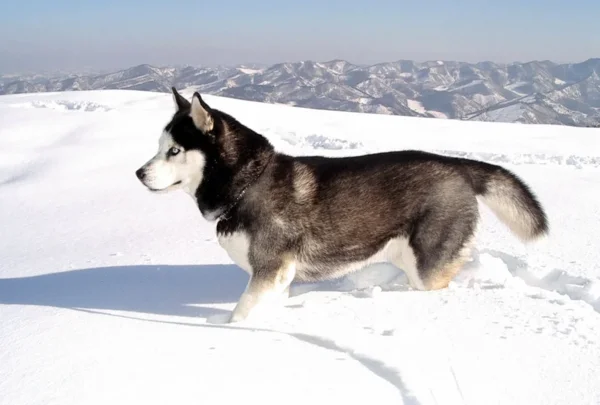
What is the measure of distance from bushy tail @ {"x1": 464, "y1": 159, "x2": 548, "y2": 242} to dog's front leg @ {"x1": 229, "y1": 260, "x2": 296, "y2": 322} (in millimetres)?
1858

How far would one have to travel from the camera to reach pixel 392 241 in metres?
4.36

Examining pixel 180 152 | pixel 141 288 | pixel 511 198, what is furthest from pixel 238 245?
pixel 511 198

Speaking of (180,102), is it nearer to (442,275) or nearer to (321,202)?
(321,202)

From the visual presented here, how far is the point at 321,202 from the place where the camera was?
4172 mm

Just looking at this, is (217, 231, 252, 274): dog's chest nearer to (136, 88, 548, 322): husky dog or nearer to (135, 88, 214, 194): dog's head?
(136, 88, 548, 322): husky dog

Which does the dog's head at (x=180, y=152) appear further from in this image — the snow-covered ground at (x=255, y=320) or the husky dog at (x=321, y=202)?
the snow-covered ground at (x=255, y=320)

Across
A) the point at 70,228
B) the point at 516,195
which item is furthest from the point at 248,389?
the point at 70,228

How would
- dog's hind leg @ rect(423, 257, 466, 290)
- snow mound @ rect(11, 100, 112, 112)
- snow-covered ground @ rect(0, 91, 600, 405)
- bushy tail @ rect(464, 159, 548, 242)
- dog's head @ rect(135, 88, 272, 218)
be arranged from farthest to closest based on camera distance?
snow mound @ rect(11, 100, 112, 112)
bushy tail @ rect(464, 159, 548, 242)
dog's hind leg @ rect(423, 257, 466, 290)
dog's head @ rect(135, 88, 272, 218)
snow-covered ground @ rect(0, 91, 600, 405)

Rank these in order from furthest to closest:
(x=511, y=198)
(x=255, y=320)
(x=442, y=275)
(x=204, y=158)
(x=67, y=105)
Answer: (x=67, y=105)
(x=511, y=198)
(x=442, y=275)
(x=204, y=158)
(x=255, y=320)

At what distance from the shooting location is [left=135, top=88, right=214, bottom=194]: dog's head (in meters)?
3.90

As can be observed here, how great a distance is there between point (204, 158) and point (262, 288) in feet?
3.52

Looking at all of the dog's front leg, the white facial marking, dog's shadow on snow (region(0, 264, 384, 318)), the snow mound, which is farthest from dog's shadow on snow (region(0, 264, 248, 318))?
the snow mound

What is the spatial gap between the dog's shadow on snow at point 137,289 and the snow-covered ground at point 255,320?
2cm

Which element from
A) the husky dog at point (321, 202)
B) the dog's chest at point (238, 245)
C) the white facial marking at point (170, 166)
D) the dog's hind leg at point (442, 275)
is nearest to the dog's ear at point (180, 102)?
the husky dog at point (321, 202)
